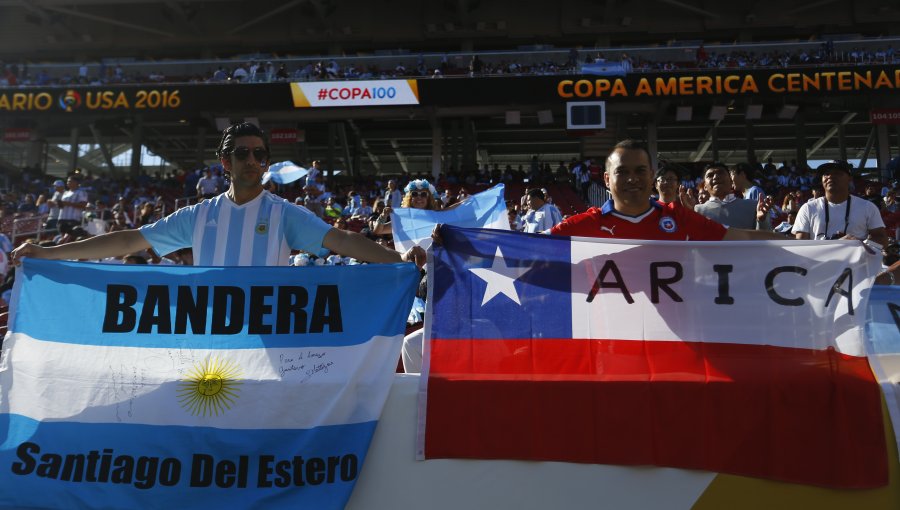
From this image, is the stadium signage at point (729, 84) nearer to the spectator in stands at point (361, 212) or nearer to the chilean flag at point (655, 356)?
the spectator in stands at point (361, 212)

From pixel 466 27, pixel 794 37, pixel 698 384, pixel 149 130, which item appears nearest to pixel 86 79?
pixel 149 130

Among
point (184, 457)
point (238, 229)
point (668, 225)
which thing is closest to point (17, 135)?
point (238, 229)

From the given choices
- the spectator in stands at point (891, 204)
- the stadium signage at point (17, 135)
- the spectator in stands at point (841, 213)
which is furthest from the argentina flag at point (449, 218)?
the stadium signage at point (17, 135)

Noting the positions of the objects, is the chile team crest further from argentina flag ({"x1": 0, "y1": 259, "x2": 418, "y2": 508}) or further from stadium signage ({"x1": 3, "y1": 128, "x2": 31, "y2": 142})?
stadium signage ({"x1": 3, "y1": 128, "x2": 31, "y2": 142})

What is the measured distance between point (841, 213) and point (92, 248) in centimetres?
551

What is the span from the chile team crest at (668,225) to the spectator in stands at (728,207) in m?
2.55

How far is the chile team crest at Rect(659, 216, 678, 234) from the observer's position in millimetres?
3172

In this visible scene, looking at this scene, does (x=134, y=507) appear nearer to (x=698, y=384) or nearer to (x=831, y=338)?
(x=698, y=384)

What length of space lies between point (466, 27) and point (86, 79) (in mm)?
15610

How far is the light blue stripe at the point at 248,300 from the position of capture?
9.69 ft

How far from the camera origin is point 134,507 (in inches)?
107

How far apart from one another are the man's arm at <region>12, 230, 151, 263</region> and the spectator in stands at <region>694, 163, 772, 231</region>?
442 cm

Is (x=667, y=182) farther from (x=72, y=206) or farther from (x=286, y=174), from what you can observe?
(x=72, y=206)

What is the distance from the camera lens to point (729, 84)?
21094 millimetres
